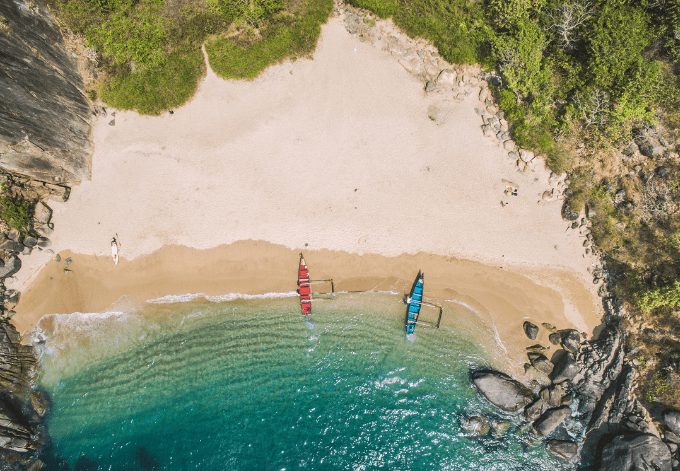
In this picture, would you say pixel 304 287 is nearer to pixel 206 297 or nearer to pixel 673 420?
pixel 206 297

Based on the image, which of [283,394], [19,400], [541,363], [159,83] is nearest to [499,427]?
[541,363]

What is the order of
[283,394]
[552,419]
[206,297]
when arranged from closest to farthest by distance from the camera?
[552,419]
[283,394]
[206,297]

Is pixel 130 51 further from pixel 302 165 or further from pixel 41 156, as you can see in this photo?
pixel 302 165

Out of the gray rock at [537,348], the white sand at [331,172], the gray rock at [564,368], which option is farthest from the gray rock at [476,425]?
the white sand at [331,172]

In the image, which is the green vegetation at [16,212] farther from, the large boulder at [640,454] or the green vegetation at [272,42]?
the large boulder at [640,454]

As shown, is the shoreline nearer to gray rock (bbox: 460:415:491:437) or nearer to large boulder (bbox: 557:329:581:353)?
large boulder (bbox: 557:329:581:353)

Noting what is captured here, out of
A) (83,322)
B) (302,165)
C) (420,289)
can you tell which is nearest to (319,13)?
(302,165)

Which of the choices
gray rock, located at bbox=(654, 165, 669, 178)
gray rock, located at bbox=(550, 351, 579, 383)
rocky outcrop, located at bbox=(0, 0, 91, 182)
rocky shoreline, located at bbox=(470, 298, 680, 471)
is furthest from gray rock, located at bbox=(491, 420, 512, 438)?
rocky outcrop, located at bbox=(0, 0, 91, 182)
